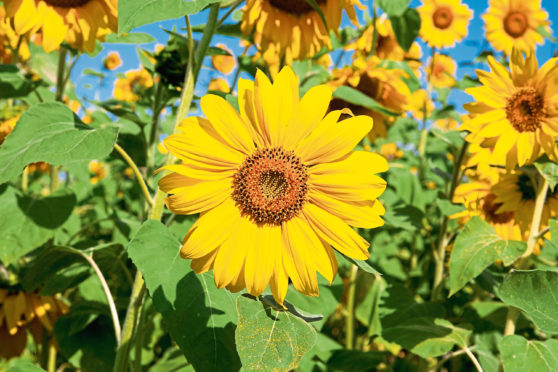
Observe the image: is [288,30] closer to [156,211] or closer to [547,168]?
[156,211]

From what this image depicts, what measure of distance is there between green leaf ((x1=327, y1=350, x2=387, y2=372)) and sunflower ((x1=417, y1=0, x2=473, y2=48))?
254 centimetres

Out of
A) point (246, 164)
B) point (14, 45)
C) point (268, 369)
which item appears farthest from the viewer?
point (14, 45)

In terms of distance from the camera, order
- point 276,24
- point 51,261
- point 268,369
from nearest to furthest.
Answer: point 268,369 → point 51,261 → point 276,24

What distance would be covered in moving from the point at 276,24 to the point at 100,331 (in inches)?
51.4

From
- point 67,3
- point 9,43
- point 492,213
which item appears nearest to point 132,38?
point 67,3

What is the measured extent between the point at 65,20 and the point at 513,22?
10.8 feet

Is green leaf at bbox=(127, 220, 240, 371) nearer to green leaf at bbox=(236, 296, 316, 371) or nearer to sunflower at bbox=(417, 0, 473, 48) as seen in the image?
green leaf at bbox=(236, 296, 316, 371)

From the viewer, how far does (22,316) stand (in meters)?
1.99

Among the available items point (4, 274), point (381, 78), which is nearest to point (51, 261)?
point (4, 274)

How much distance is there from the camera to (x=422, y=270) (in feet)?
10.0

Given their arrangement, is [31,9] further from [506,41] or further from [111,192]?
[506,41]

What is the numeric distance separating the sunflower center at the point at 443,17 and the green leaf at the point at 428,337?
2.72 meters

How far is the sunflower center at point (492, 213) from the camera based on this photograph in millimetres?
2203

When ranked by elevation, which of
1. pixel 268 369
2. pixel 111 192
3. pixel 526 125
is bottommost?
pixel 111 192
